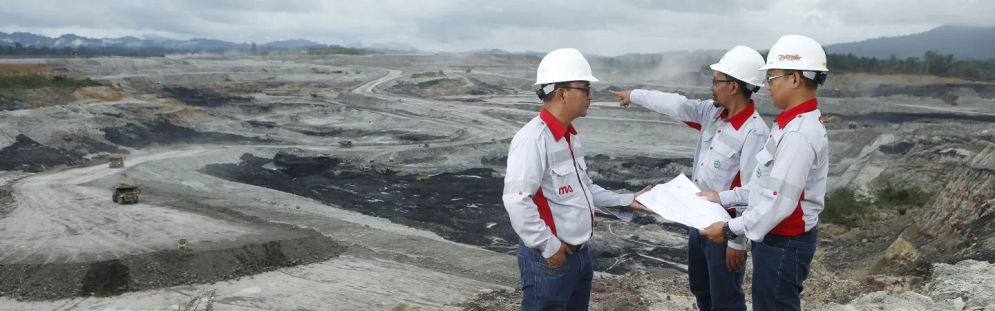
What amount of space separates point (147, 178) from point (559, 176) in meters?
21.2

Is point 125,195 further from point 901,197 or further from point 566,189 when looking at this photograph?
point 901,197

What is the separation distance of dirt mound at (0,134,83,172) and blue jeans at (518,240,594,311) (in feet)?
78.5

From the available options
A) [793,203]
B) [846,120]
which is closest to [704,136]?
[793,203]

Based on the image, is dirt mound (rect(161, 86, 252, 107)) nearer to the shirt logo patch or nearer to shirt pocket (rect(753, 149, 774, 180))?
the shirt logo patch

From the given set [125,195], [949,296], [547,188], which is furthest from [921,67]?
[547,188]

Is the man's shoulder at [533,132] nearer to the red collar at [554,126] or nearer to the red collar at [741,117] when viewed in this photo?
the red collar at [554,126]

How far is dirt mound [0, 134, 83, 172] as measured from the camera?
72.5 ft

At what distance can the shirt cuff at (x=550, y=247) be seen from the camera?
3.49m

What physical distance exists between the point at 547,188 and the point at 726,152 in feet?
4.58

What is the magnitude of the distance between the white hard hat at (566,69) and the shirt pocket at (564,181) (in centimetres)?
47

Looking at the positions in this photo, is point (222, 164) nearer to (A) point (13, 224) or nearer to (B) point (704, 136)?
(A) point (13, 224)

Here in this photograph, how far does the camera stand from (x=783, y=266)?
3.63 meters

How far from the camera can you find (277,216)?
53.4 feet

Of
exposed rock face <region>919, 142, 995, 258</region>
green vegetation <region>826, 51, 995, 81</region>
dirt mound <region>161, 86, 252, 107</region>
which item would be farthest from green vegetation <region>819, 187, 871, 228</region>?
green vegetation <region>826, 51, 995, 81</region>
